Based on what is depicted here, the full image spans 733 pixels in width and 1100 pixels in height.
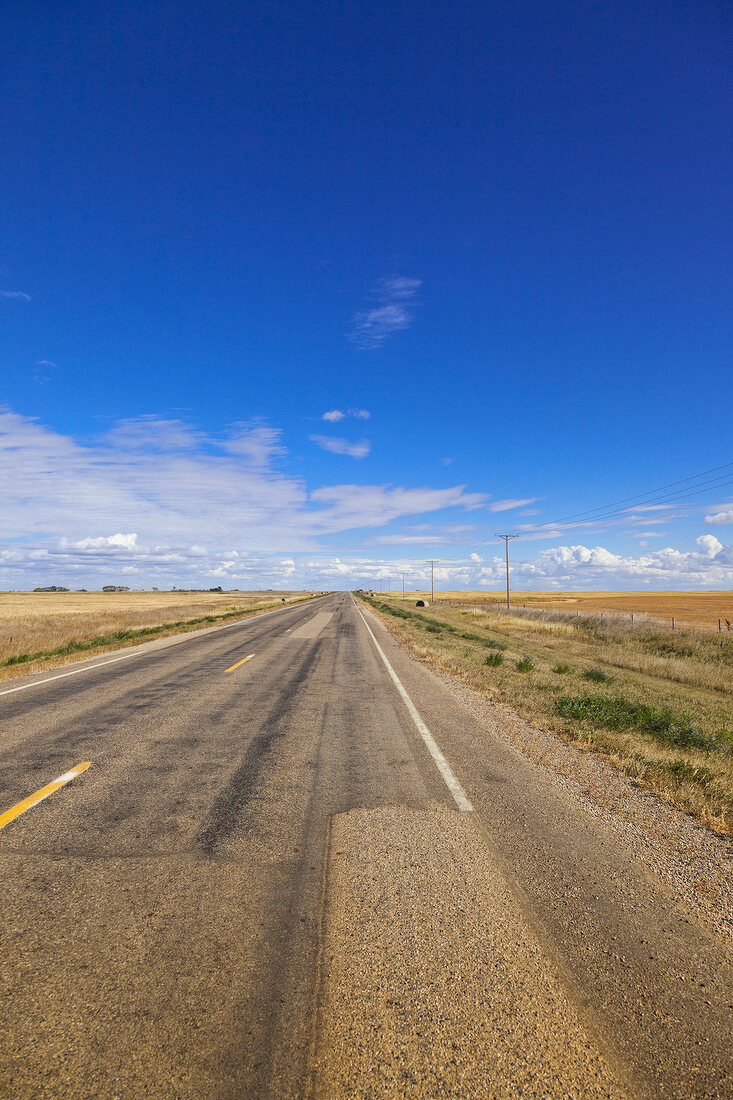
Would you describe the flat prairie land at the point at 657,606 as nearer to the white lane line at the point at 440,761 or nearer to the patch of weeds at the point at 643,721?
the patch of weeds at the point at 643,721

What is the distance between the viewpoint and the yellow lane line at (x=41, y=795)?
4.86 m

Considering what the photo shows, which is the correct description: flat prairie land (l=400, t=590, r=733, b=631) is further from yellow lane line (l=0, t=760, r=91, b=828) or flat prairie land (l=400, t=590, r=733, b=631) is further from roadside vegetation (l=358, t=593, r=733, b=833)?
yellow lane line (l=0, t=760, r=91, b=828)

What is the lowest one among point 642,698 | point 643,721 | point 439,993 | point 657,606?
point 657,606

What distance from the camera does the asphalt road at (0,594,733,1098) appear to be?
7.91 feet

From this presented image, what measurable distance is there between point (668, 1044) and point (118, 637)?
938 inches

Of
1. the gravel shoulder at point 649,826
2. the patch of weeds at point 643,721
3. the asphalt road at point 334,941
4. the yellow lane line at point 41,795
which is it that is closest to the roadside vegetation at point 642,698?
the patch of weeds at point 643,721

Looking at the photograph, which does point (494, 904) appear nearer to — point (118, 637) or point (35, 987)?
point (35, 987)

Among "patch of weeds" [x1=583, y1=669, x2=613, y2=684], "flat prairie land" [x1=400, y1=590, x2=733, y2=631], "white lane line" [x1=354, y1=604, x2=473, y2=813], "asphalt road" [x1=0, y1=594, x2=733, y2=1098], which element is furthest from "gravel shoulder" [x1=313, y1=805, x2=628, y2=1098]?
"flat prairie land" [x1=400, y1=590, x2=733, y2=631]

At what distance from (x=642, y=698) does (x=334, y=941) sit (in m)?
12.8

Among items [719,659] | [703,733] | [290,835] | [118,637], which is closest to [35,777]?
[290,835]

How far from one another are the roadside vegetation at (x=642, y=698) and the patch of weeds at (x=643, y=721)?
2 cm

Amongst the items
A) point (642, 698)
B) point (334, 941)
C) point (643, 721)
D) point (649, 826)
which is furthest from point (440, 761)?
point (642, 698)

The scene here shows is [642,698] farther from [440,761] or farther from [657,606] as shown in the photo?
[657,606]

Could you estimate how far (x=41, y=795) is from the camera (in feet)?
17.6
